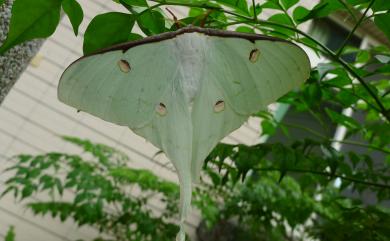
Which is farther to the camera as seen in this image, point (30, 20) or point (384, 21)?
point (384, 21)

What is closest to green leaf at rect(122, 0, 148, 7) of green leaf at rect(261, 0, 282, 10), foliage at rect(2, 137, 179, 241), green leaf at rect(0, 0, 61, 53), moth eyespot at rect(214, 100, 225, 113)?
green leaf at rect(0, 0, 61, 53)

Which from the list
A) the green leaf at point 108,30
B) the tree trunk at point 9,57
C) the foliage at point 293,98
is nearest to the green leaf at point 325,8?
the foliage at point 293,98

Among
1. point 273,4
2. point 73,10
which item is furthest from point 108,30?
point 273,4

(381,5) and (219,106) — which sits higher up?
(381,5)

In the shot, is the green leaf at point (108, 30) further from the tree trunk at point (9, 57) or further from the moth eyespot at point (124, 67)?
the tree trunk at point (9, 57)

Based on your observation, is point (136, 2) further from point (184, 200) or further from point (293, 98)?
point (293, 98)

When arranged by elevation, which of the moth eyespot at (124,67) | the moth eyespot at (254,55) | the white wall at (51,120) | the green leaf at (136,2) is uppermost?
the green leaf at (136,2)

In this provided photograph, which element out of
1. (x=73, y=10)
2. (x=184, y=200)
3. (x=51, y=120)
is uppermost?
(x=73, y=10)
